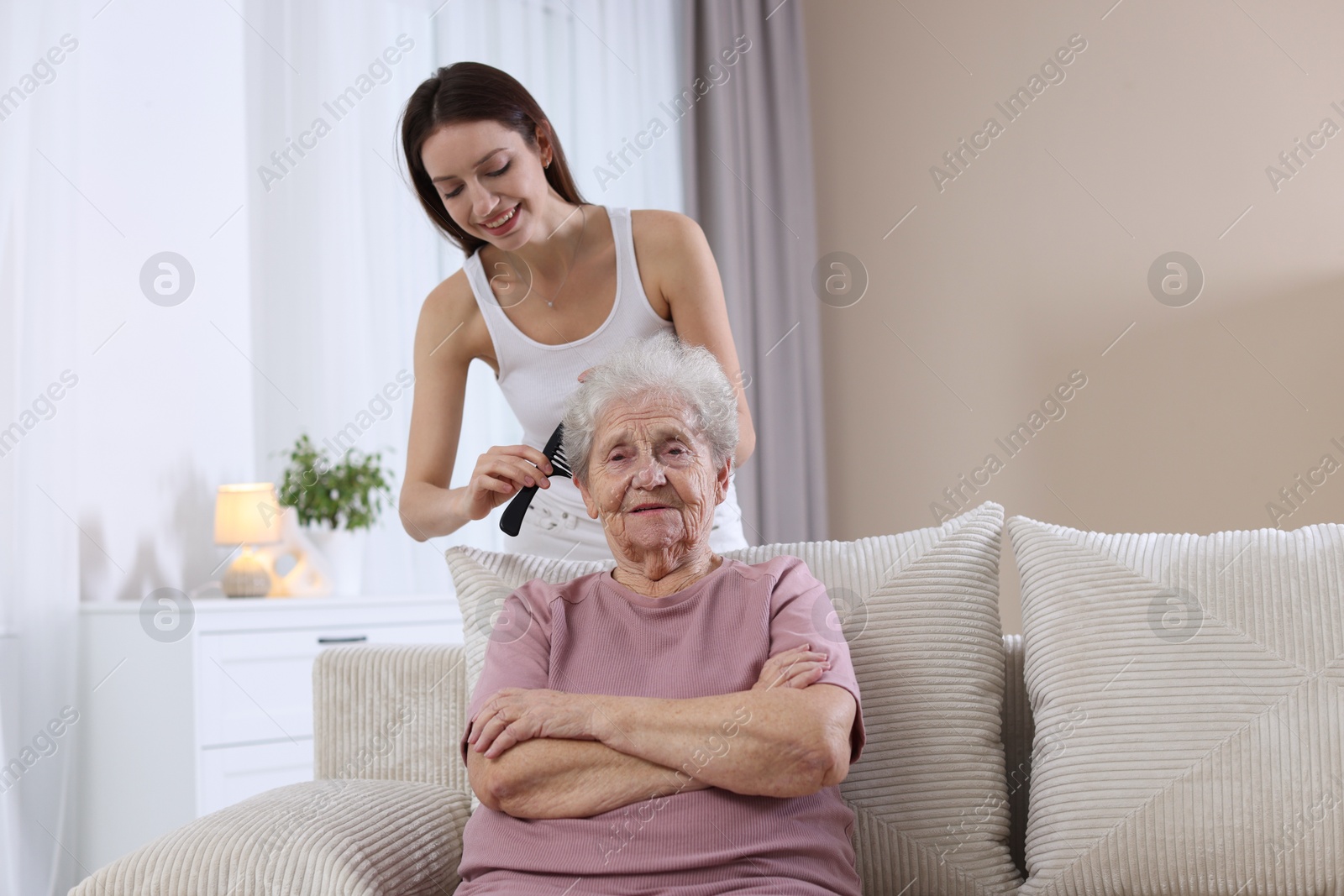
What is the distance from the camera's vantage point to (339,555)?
304 centimetres

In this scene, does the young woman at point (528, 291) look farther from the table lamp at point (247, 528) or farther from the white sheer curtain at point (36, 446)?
the white sheer curtain at point (36, 446)

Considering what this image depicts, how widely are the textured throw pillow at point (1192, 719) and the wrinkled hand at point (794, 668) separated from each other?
364mm

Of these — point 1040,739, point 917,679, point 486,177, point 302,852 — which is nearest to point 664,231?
point 486,177

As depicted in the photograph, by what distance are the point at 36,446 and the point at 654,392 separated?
1854mm

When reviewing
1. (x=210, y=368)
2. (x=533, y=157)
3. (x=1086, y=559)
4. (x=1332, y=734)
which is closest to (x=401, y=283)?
(x=210, y=368)

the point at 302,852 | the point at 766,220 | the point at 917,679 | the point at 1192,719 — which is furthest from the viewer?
the point at 766,220

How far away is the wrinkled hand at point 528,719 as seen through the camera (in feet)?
4.21

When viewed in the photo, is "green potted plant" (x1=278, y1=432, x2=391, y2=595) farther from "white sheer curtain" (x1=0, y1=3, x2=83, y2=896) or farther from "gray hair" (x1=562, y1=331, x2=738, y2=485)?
"gray hair" (x1=562, y1=331, x2=738, y2=485)

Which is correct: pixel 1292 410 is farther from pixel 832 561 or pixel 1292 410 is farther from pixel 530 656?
pixel 530 656

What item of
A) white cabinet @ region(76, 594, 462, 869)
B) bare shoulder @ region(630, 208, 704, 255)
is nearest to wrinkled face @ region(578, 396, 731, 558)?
bare shoulder @ region(630, 208, 704, 255)

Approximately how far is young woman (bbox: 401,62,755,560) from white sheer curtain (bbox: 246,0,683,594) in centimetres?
124

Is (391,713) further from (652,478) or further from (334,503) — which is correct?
(334,503)

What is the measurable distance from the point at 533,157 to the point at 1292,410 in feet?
6.46

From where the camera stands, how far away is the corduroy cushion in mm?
1243
